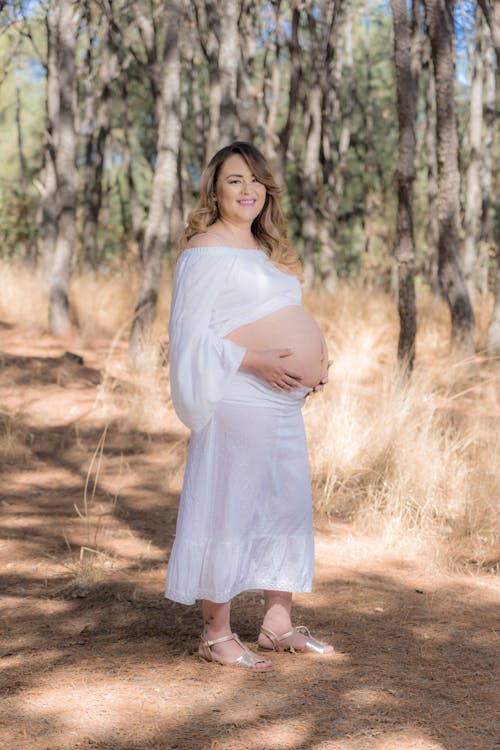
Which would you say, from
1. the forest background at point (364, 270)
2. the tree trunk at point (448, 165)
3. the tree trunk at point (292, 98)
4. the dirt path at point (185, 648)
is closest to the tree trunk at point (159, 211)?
the forest background at point (364, 270)

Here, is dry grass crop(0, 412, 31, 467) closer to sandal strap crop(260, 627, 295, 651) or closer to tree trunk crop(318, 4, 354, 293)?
sandal strap crop(260, 627, 295, 651)

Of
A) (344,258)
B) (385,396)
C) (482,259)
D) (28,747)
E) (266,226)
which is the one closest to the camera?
(28,747)

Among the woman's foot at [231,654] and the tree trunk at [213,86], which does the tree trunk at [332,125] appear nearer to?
the tree trunk at [213,86]

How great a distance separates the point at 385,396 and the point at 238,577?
12.1ft

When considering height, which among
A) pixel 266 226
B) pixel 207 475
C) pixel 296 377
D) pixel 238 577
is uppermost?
pixel 266 226

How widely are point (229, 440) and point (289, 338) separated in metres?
0.42

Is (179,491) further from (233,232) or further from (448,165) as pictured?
(448,165)

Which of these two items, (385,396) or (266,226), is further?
(385,396)

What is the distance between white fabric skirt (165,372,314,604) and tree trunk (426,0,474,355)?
6.28 meters

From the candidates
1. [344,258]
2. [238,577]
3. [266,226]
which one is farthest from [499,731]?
[344,258]

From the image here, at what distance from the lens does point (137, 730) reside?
290 centimetres

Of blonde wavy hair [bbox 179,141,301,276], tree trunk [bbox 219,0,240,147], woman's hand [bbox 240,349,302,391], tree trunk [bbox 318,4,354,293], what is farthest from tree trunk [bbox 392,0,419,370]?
tree trunk [bbox 318,4,354,293]

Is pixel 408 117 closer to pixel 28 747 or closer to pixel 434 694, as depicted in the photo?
pixel 434 694

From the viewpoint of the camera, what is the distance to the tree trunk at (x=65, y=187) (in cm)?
1088
